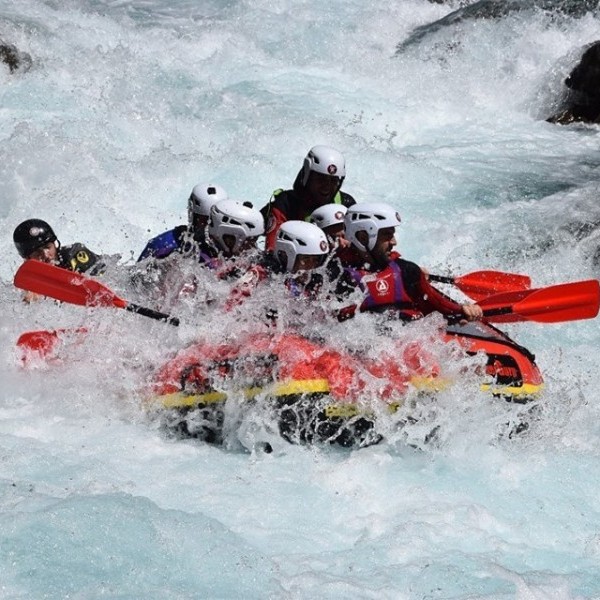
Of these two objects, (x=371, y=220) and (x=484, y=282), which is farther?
(x=484, y=282)

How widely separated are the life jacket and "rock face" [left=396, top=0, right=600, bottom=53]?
29.1ft

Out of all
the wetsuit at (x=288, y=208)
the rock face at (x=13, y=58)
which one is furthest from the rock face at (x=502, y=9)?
the wetsuit at (x=288, y=208)

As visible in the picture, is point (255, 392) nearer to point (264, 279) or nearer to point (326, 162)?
point (264, 279)

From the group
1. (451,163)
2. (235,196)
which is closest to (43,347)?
(235,196)

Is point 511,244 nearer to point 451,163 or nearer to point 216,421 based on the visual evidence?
point 451,163

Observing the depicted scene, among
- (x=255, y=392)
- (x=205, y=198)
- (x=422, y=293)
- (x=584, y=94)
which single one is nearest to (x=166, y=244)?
(x=205, y=198)

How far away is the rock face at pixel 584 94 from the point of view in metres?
11.2

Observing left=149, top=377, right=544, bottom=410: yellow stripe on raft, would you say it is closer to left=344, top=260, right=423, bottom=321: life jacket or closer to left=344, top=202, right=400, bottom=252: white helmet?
left=344, top=260, right=423, bottom=321: life jacket

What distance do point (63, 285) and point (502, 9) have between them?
9.53m

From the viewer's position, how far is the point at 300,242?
523 cm

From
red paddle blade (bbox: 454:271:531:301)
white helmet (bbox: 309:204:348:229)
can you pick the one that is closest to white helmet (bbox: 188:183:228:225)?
white helmet (bbox: 309:204:348:229)

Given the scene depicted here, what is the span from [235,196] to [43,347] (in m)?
3.71

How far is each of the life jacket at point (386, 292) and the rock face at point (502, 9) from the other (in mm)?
8883

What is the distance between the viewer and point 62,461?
4.88 m
